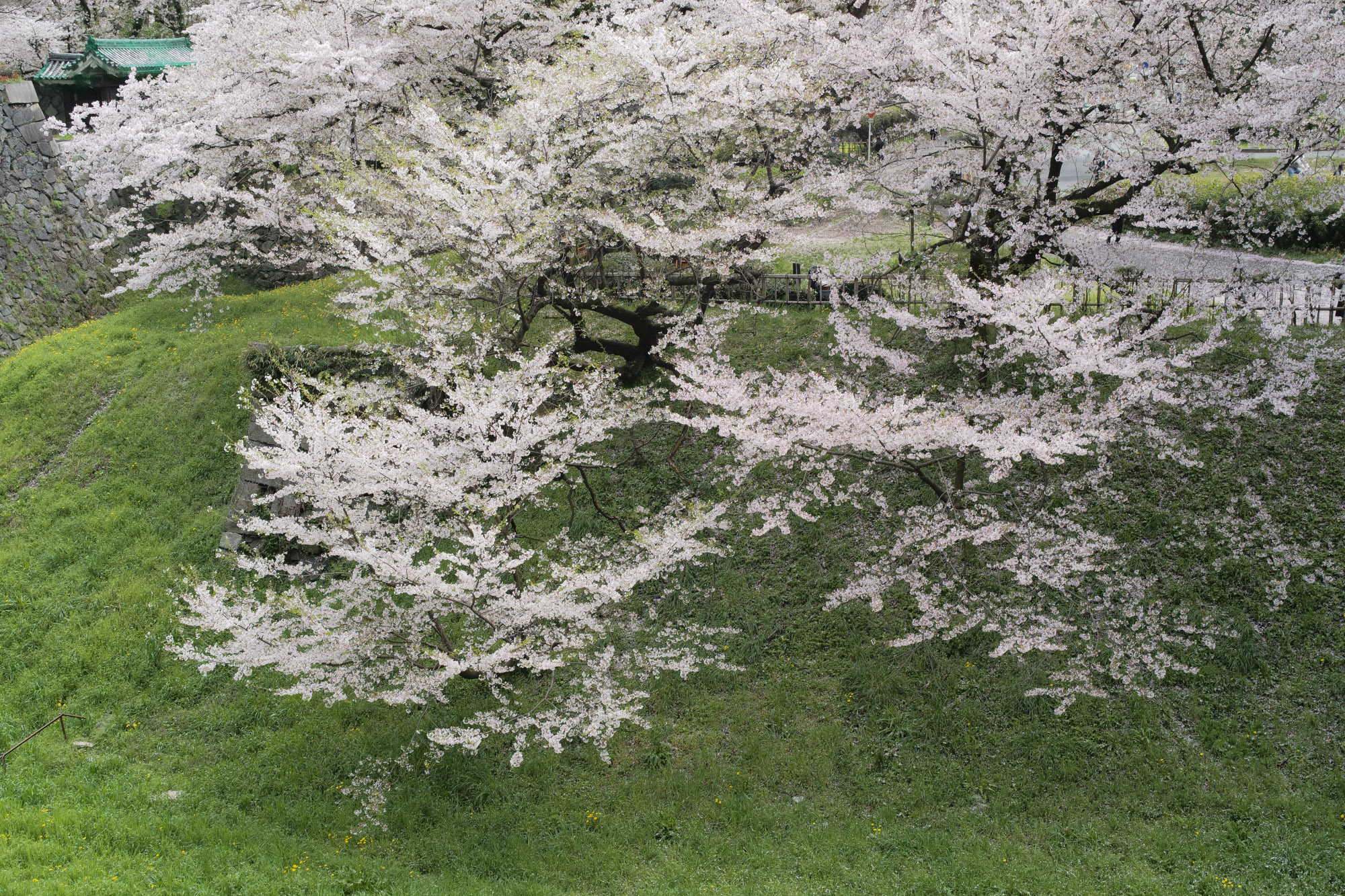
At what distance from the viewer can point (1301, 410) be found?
34.5 ft

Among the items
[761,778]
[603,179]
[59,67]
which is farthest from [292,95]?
[59,67]

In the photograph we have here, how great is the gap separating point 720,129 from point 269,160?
692cm

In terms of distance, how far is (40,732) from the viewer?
29.7 feet

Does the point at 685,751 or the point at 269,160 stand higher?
the point at 269,160

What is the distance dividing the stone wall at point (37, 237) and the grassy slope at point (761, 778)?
364 inches

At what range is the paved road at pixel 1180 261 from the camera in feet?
34.8

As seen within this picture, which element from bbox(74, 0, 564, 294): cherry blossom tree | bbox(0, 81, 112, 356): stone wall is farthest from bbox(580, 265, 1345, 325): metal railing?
bbox(0, 81, 112, 356): stone wall

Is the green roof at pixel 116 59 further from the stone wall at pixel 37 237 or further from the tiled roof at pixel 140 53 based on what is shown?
the stone wall at pixel 37 237

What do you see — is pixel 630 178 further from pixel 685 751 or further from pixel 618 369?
pixel 685 751

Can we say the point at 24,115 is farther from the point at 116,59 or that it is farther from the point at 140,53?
the point at 140,53

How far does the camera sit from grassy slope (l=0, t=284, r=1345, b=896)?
7.11 metres

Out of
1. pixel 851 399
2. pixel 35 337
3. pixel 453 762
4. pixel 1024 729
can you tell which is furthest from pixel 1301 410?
pixel 35 337

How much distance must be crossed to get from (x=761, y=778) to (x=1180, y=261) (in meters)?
10.8

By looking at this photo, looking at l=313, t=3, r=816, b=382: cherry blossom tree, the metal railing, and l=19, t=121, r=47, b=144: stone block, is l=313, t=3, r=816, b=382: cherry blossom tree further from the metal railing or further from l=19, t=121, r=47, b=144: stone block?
l=19, t=121, r=47, b=144: stone block
